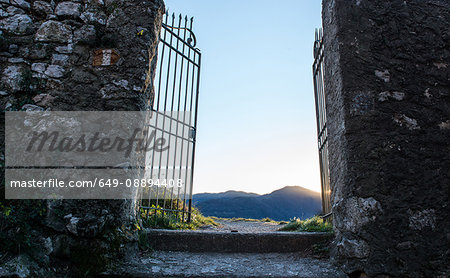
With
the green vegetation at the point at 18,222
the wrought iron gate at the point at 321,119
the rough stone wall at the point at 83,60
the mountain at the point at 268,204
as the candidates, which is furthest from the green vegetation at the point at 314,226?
the mountain at the point at 268,204

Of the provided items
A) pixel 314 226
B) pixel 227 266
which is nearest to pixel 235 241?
pixel 227 266

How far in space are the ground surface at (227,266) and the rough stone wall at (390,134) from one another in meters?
0.24

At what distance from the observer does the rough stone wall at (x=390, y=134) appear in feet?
7.56

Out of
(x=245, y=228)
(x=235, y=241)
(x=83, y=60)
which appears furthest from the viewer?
(x=245, y=228)

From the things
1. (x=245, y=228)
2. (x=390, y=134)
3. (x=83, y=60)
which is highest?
(x=83, y=60)

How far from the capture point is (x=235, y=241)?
3.11m

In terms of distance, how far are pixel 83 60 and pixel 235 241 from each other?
6.82 feet

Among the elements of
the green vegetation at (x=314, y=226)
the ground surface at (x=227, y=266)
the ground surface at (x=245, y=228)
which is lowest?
the ground surface at (x=227, y=266)

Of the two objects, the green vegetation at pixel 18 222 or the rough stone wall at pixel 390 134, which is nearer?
the green vegetation at pixel 18 222

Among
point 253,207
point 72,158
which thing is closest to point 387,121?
point 72,158

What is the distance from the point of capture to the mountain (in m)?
12.7

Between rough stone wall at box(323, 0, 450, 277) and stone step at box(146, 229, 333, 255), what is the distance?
0.46 meters

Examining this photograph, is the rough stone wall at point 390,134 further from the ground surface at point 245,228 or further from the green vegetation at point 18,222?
the green vegetation at point 18,222

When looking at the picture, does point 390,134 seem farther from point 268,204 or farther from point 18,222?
point 268,204
